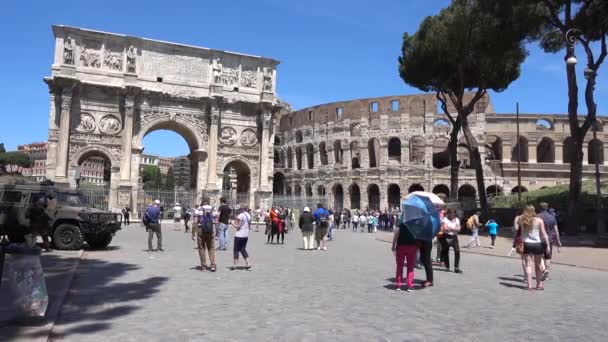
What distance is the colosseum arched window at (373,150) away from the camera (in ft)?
142

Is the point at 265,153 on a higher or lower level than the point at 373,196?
higher

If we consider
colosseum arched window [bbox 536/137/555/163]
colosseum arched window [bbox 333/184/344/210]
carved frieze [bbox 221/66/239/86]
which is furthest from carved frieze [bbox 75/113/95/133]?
colosseum arched window [bbox 536/137/555/163]

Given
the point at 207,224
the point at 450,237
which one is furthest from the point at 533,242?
the point at 207,224

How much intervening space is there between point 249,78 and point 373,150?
644 inches

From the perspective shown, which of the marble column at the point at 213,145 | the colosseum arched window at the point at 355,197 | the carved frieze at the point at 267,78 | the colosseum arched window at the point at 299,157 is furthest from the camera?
the colosseum arched window at the point at 299,157

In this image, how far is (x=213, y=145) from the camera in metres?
31.0

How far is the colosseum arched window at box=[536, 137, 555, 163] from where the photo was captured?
41031 mm

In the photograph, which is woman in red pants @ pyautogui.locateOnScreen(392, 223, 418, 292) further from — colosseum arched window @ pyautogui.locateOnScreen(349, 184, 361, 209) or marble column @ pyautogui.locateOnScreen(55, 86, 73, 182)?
colosseum arched window @ pyautogui.locateOnScreen(349, 184, 361, 209)

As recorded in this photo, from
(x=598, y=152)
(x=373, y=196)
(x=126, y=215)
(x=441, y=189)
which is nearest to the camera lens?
(x=126, y=215)

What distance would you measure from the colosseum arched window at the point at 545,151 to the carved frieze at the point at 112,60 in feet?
109

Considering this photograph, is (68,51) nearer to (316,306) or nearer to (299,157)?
(299,157)

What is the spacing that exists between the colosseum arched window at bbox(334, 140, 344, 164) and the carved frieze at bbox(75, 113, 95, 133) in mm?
21904

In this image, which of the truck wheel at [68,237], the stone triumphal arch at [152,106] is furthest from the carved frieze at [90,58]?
the truck wheel at [68,237]

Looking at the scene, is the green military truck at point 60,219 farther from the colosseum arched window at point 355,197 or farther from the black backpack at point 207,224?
the colosseum arched window at point 355,197
